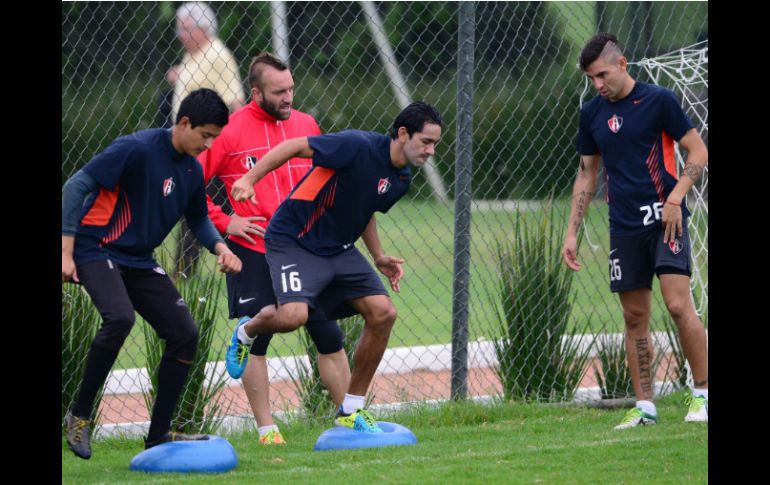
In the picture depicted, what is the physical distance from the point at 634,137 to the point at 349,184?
5.54 ft

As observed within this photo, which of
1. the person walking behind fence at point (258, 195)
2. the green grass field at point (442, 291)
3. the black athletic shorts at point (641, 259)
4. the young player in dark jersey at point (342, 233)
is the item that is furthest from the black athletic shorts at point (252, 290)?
the black athletic shorts at point (641, 259)

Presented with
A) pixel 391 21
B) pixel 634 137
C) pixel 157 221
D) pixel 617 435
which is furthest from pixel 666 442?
pixel 391 21

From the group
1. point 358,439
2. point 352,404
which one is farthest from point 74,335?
point 358,439

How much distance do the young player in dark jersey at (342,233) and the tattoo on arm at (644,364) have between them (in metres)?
1.55

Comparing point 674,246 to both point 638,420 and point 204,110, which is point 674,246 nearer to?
point 638,420

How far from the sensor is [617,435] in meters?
6.57

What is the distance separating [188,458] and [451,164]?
9498 millimetres

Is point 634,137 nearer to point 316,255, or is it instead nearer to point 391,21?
point 316,255

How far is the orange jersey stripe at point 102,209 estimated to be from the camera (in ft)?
18.9

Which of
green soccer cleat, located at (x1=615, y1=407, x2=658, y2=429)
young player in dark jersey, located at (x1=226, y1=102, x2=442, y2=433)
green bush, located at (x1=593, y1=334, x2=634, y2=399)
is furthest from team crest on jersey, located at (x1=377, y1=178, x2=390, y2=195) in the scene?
green bush, located at (x1=593, y1=334, x2=634, y2=399)

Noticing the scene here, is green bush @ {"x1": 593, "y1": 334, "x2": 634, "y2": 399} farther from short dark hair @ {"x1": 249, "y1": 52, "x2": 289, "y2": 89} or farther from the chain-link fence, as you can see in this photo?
short dark hair @ {"x1": 249, "y1": 52, "x2": 289, "y2": 89}

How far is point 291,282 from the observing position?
6387mm

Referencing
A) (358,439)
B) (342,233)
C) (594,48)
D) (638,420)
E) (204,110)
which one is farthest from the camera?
(638,420)
